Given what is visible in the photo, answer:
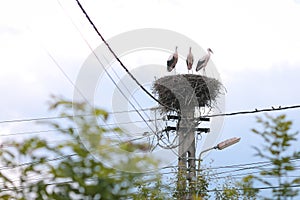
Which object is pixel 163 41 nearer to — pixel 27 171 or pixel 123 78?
pixel 123 78

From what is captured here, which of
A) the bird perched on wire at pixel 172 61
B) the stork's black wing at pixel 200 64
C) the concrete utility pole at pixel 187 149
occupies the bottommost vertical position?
the concrete utility pole at pixel 187 149

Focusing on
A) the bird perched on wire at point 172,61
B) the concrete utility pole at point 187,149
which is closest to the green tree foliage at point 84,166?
the concrete utility pole at point 187,149

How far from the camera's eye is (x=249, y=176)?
6.46 ft

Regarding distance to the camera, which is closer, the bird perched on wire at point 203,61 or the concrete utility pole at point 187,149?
the concrete utility pole at point 187,149

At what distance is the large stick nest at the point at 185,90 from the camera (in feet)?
31.7

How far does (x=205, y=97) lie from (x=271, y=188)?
8.06m

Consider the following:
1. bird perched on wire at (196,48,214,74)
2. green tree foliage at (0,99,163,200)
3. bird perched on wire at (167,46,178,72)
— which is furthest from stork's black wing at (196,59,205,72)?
green tree foliage at (0,99,163,200)

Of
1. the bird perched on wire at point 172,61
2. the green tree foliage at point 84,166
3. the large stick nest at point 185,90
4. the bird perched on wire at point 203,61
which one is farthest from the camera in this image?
the bird perched on wire at point 203,61

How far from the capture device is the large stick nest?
380 inches

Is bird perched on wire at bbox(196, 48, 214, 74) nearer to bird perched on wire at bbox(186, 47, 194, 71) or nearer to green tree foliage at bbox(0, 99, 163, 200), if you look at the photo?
bird perched on wire at bbox(186, 47, 194, 71)

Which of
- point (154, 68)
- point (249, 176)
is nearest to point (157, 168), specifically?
point (249, 176)

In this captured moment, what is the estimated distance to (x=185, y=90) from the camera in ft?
32.6

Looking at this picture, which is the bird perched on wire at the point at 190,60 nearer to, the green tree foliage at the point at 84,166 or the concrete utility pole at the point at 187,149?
the concrete utility pole at the point at 187,149

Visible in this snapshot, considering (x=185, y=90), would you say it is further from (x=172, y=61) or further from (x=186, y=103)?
(x=172, y=61)
